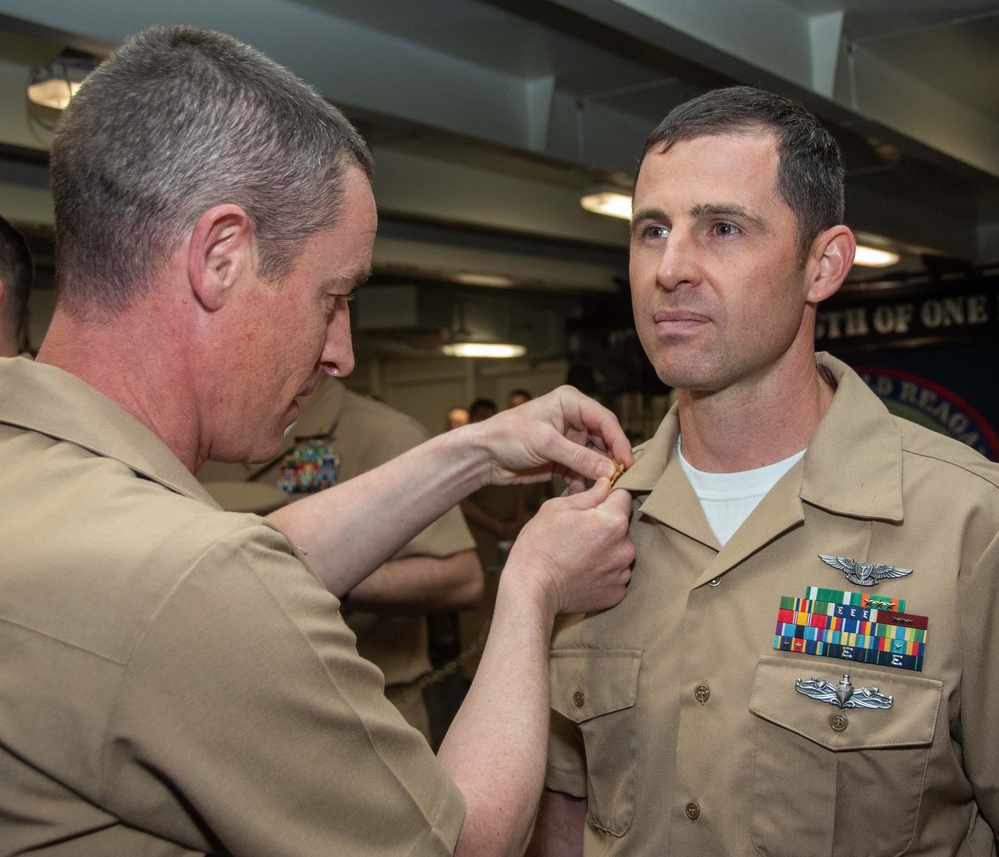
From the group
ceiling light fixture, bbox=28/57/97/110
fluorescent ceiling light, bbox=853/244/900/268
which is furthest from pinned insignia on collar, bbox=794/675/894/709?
fluorescent ceiling light, bbox=853/244/900/268

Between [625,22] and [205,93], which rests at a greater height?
[625,22]

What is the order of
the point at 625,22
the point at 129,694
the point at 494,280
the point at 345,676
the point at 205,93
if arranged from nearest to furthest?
the point at 129,694 < the point at 345,676 < the point at 205,93 < the point at 625,22 < the point at 494,280

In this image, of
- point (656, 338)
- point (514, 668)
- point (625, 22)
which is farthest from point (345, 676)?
point (625, 22)

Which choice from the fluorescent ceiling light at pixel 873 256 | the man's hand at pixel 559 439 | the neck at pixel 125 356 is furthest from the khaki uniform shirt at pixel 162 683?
the fluorescent ceiling light at pixel 873 256

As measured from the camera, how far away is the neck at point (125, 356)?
132 centimetres

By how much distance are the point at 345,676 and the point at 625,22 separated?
3.37 m

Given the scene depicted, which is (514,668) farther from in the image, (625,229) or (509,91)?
(625,229)

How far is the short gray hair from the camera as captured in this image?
1287 mm

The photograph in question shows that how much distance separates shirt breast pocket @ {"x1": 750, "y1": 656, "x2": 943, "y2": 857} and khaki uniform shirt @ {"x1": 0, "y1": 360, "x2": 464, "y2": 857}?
0.71 metres

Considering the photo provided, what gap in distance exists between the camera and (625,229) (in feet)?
29.5

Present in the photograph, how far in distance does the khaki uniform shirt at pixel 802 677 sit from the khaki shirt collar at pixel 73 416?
3.24ft

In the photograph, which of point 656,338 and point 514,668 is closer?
point 514,668

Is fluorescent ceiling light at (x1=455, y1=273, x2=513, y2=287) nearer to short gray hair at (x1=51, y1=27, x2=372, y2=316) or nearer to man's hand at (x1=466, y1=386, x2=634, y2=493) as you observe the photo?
man's hand at (x1=466, y1=386, x2=634, y2=493)

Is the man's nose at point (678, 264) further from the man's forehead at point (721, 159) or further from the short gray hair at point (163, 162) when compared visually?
the short gray hair at point (163, 162)
